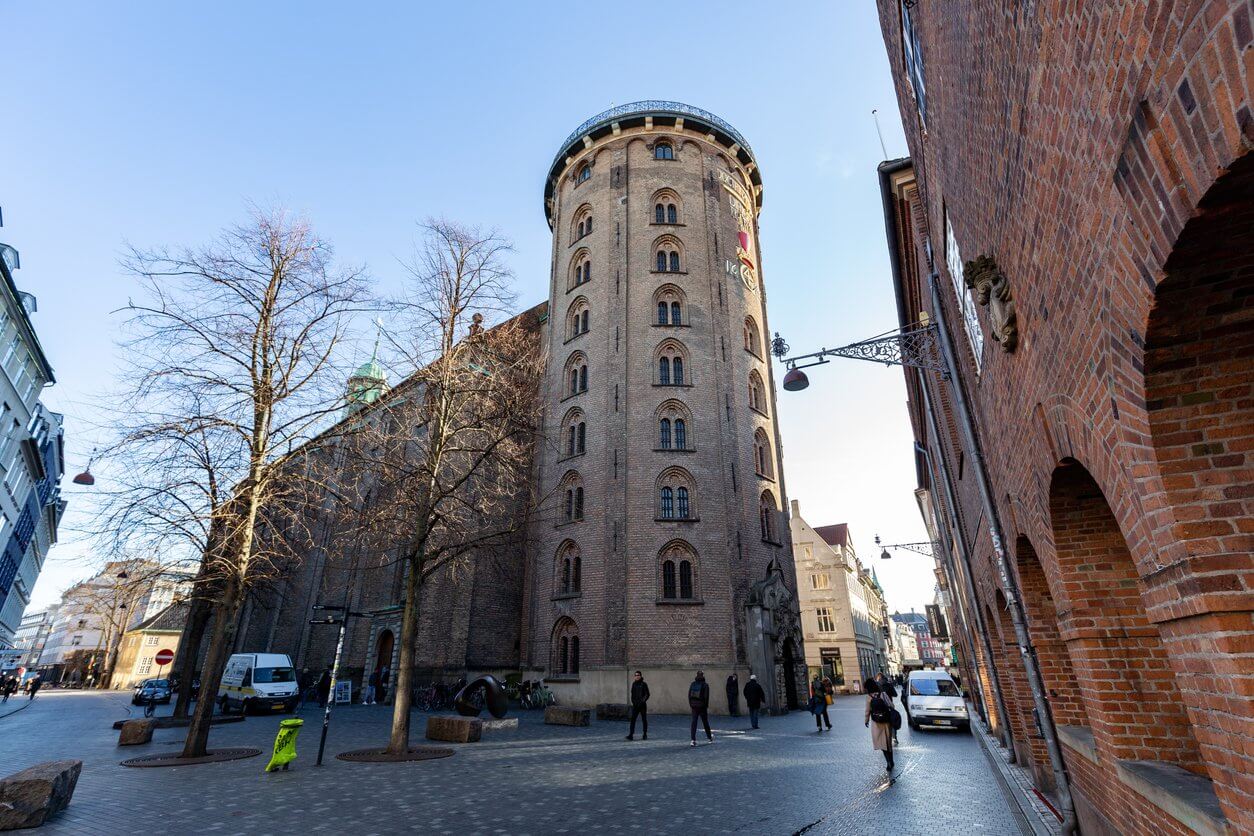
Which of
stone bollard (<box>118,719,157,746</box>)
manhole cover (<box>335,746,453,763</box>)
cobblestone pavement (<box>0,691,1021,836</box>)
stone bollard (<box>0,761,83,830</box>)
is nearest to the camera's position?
stone bollard (<box>0,761,83,830</box>)

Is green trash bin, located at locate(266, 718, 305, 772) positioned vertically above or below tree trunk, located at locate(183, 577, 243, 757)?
below

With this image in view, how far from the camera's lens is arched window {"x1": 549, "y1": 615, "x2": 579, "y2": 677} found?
24.7 m

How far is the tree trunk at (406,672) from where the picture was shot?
12.1 metres

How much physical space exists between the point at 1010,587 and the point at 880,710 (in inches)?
196

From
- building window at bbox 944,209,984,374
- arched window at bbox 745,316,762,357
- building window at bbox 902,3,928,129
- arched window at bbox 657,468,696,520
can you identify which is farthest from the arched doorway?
building window at bbox 902,3,928,129

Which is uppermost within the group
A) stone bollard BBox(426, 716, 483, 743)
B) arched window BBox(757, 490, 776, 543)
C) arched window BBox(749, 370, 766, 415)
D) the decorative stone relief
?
arched window BBox(749, 370, 766, 415)

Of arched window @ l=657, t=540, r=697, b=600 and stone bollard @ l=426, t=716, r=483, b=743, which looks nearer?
stone bollard @ l=426, t=716, r=483, b=743

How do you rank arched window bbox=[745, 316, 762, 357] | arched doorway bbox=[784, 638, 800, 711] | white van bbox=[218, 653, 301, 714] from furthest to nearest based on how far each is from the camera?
arched window bbox=[745, 316, 762, 357], arched doorway bbox=[784, 638, 800, 711], white van bbox=[218, 653, 301, 714]

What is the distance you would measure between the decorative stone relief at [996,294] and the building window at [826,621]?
2113 inches

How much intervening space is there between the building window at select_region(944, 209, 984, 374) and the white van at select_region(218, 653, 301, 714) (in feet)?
92.1

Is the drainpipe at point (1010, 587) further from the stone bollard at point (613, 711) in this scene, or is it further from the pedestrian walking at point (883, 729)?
the stone bollard at point (613, 711)

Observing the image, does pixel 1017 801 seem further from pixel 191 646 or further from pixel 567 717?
pixel 191 646

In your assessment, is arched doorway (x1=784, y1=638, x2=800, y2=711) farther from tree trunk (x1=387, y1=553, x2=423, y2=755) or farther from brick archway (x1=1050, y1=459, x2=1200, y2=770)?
brick archway (x1=1050, y1=459, x2=1200, y2=770)

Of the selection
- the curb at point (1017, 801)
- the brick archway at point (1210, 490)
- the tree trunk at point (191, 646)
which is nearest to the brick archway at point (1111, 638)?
the brick archway at point (1210, 490)
